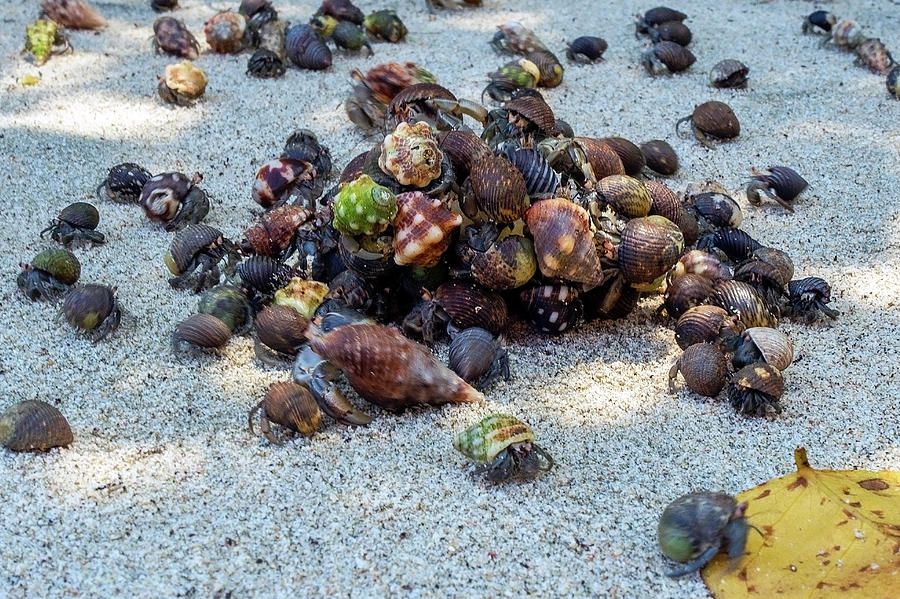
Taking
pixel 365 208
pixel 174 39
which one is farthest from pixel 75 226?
pixel 174 39

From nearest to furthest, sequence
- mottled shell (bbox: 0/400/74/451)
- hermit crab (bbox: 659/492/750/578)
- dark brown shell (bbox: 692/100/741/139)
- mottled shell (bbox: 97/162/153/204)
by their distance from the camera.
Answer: hermit crab (bbox: 659/492/750/578) → mottled shell (bbox: 0/400/74/451) → mottled shell (bbox: 97/162/153/204) → dark brown shell (bbox: 692/100/741/139)

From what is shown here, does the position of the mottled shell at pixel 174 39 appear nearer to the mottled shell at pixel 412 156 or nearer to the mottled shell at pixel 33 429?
the mottled shell at pixel 412 156

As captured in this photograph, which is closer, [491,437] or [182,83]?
[491,437]

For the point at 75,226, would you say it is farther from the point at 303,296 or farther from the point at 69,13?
the point at 69,13

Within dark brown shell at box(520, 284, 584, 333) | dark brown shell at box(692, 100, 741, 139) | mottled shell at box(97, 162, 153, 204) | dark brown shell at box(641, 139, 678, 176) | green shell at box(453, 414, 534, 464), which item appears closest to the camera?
green shell at box(453, 414, 534, 464)

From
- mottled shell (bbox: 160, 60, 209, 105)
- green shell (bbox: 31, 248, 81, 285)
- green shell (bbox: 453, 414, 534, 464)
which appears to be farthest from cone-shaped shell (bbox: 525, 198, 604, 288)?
Answer: mottled shell (bbox: 160, 60, 209, 105)

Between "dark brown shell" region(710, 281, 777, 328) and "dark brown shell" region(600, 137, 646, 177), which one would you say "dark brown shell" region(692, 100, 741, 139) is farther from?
"dark brown shell" region(710, 281, 777, 328)

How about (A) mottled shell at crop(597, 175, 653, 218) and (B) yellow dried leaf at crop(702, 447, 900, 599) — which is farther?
(A) mottled shell at crop(597, 175, 653, 218)

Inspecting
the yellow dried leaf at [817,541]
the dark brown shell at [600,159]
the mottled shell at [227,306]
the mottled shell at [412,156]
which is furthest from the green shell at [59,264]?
the yellow dried leaf at [817,541]
